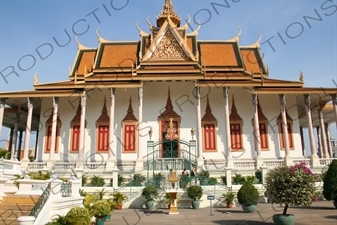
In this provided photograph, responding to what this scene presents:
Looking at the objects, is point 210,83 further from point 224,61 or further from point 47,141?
point 47,141

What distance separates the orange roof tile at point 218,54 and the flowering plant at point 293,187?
14.8m

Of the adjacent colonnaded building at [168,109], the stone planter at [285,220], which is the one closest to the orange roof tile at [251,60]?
the adjacent colonnaded building at [168,109]

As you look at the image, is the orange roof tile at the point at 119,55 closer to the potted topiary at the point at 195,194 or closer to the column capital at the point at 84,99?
the column capital at the point at 84,99

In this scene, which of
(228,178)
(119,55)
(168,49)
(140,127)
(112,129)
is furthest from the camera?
(119,55)

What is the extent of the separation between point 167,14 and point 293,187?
21622 millimetres

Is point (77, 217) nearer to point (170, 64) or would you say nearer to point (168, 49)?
point (170, 64)

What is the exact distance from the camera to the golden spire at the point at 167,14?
27053 mm

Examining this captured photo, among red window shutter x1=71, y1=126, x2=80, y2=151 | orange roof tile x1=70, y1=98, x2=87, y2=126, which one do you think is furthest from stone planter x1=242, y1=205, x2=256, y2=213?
orange roof tile x1=70, y1=98, x2=87, y2=126

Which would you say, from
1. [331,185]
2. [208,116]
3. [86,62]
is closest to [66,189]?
[331,185]

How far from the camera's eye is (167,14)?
26672 millimetres

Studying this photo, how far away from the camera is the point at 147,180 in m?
15.1

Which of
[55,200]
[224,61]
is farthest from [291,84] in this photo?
[55,200]

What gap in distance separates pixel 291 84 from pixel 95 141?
1368cm

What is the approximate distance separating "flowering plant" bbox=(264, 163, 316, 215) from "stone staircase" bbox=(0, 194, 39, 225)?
6238 millimetres
